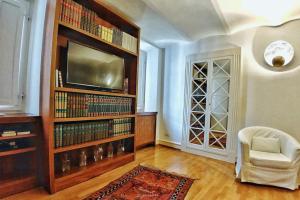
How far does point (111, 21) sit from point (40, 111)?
1611mm

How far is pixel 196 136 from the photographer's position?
12.1ft

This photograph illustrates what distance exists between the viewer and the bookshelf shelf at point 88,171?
1964mm

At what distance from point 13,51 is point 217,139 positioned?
3.43 metres

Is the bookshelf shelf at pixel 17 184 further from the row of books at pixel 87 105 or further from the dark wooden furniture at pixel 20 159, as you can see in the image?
the row of books at pixel 87 105

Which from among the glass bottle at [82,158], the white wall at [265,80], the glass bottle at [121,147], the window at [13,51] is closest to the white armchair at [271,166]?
the white wall at [265,80]

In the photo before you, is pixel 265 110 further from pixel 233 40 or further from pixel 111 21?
pixel 111 21

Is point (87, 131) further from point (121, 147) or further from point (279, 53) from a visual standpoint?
point (279, 53)

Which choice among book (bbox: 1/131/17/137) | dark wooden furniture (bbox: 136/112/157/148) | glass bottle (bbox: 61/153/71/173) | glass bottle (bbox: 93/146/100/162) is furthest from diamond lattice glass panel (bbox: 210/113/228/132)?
book (bbox: 1/131/17/137)

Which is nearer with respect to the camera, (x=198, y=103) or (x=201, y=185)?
(x=201, y=185)

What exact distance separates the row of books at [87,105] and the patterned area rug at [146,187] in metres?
0.89

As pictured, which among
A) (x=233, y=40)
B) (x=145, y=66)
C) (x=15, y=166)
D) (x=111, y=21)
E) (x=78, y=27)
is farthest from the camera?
(x=145, y=66)

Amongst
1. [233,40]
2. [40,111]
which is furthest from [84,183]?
[233,40]

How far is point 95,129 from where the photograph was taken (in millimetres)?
2359

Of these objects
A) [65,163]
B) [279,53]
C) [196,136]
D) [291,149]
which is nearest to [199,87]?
[196,136]
